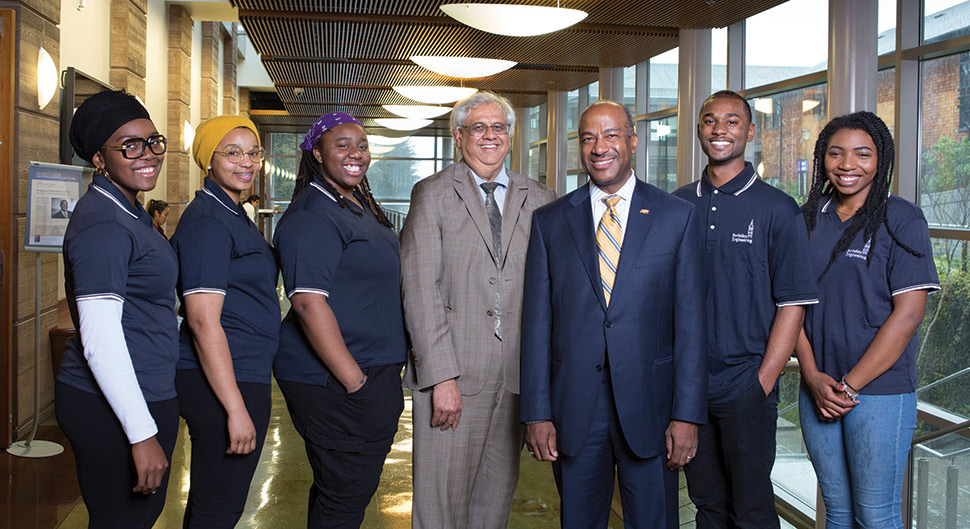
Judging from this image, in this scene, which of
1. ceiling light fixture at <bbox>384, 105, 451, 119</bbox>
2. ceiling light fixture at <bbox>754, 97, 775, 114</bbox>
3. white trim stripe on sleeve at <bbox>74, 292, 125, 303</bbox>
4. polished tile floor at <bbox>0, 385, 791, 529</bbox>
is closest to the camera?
white trim stripe on sleeve at <bbox>74, 292, 125, 303</bbox>

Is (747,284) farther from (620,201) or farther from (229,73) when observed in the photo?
(229,73)

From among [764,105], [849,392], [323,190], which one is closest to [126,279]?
[323,190]

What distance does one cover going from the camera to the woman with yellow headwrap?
2.55m

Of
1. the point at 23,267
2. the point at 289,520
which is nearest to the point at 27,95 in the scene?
the point at 23,267

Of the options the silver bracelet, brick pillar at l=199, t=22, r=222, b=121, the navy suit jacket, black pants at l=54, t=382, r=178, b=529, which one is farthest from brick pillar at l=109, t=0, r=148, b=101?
the silver bracelet

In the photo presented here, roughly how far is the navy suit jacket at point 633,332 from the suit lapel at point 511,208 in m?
0.36

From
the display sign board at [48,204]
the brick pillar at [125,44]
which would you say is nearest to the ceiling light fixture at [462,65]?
the brick pillar at [125,44]

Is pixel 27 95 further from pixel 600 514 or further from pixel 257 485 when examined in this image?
pixel 600 514

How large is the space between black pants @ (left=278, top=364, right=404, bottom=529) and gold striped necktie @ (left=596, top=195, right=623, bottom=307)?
3.08 ft

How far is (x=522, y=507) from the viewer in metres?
4.77

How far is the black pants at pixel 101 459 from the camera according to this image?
2207 mm

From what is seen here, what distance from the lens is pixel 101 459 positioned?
2.22 m

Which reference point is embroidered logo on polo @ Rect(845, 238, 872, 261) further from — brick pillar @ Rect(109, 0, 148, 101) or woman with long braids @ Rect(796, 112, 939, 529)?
brick pillar @ Rect(109, 0, 148, 101)

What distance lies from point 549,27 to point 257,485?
486cm
